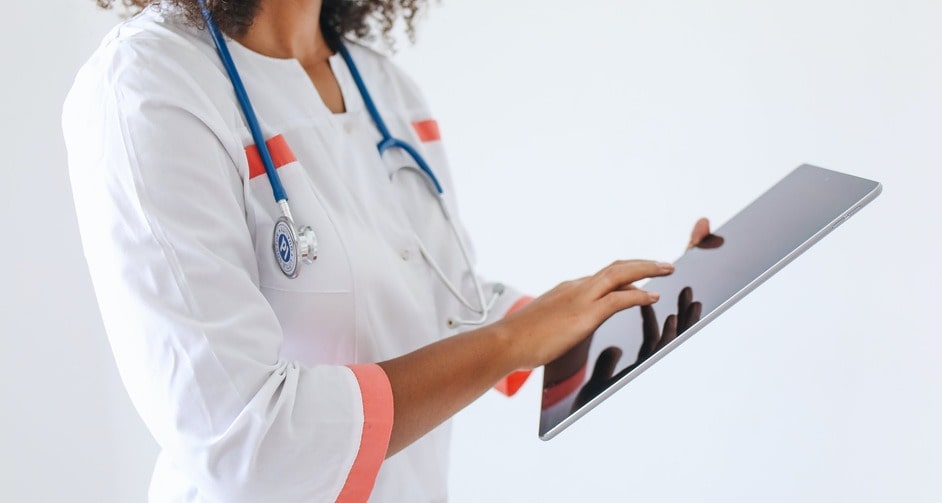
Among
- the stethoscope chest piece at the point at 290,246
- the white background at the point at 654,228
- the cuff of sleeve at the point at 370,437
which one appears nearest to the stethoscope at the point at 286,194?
the stethoscope chest piece at the point at 290,246

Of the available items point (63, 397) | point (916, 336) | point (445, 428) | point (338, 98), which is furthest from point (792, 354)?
point (63, 397)

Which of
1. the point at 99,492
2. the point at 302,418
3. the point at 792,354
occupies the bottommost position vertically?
the point at 99,492

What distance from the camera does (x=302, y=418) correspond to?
74 cm

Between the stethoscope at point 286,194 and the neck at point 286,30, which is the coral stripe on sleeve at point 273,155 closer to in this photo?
the stethoscope at point 286,194

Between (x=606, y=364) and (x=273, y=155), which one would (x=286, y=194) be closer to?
(x=273, y=155)

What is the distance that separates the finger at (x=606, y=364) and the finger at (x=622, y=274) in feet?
0.19

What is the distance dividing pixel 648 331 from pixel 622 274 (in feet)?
0.19

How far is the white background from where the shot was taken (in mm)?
1396

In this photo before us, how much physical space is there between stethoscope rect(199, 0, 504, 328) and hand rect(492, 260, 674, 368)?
0.53 feet

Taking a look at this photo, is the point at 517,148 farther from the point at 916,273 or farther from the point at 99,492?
the point at 99,492

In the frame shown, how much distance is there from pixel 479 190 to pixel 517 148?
0.34 ft

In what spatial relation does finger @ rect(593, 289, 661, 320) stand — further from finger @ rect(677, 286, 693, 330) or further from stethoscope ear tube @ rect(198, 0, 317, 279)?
stethoscope ear tube @ rect(198, 0, 317, 279)

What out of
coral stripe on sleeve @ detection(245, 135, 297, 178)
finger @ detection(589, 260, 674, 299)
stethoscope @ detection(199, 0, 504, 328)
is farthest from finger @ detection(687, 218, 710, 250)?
coral stripe on sleeve @ detection(245, 135, 297, 178)

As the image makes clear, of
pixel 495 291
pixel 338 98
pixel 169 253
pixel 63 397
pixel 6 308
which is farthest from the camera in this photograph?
pixel 63 397
